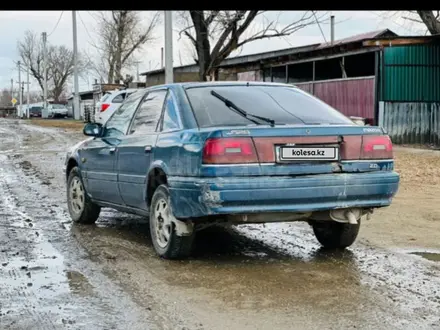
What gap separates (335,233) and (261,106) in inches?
57.6

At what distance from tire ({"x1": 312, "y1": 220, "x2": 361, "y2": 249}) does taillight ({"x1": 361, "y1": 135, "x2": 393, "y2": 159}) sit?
739 millimetres

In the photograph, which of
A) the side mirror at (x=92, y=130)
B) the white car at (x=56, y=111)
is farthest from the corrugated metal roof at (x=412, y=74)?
the white car at (x=56, y=111)

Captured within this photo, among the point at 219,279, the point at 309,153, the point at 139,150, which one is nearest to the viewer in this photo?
the point at 219,279

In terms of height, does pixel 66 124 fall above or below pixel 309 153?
below

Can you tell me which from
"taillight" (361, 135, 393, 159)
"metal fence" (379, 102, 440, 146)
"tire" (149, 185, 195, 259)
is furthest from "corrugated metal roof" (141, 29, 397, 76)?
"tire" (149, 185, 195, 259)

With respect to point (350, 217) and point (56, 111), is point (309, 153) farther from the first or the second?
point (56, 111)

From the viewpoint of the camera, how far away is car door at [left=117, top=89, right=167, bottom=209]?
6184 mm

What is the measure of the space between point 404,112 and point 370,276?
52.6 ft

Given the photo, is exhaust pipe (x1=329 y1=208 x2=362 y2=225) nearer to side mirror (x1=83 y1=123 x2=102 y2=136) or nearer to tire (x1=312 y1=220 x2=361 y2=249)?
tire (x1=312 y1=220 x2=361 y2=249)

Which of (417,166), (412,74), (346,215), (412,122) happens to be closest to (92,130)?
(346,215)

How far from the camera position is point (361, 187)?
5.54 metres

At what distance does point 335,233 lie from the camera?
6.30m

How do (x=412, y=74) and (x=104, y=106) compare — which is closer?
(x=412, y=74)

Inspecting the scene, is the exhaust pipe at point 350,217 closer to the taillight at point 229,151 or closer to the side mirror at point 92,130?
the taillight at point 229,151
